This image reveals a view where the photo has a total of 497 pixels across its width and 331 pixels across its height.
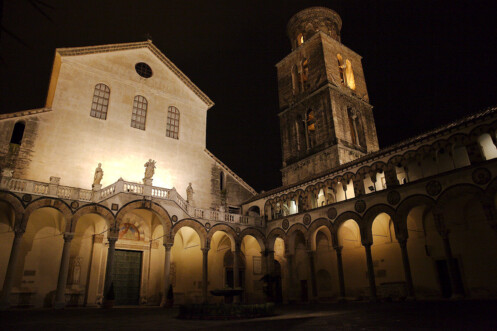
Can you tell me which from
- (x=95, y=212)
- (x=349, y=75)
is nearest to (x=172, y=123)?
(x=95, y=212)

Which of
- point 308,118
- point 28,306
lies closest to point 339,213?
point 308,118

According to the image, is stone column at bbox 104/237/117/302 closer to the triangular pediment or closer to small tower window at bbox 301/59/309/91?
the triangular pediment

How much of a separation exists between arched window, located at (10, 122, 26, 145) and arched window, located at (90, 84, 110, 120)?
12.9 feet

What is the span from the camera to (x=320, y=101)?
30.2m

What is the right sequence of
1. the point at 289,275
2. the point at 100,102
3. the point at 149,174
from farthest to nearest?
the point at 100,102, the point at 289,275, the point at 149,174

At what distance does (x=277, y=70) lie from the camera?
1458 inches

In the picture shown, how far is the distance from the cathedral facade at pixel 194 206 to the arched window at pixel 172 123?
0.35 feet

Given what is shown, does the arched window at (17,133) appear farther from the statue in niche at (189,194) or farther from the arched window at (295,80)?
the arched window at (295,80)

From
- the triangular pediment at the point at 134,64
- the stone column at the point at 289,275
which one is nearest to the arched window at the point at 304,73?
the triangular pediment at the point at 134,64

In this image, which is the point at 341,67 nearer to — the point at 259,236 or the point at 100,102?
the point at 259,236

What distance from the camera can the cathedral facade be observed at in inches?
613

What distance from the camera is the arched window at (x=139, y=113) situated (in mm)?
23309

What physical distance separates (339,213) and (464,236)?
20.2 feet

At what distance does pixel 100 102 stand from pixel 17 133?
5274 millimetres
